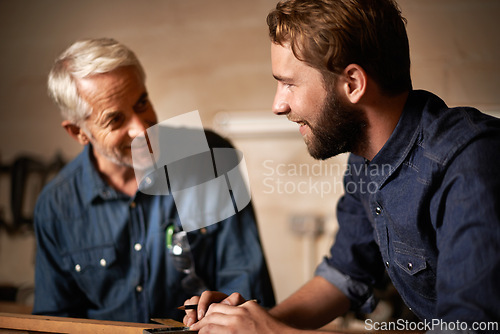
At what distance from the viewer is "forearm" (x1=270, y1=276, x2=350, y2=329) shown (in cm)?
118

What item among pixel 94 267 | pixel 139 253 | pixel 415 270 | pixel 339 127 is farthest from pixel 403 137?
pixel 94 267

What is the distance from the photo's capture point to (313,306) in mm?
1225

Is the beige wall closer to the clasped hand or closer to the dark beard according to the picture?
the dark beard

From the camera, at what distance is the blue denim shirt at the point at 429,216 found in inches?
32.3

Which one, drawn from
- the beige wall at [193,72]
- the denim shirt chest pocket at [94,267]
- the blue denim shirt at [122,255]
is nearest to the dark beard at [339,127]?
the blue denim shirt at [122,255]

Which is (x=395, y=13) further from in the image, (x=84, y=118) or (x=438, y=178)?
(x=84, y=118)

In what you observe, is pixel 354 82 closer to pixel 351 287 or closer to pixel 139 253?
pixel 351 287

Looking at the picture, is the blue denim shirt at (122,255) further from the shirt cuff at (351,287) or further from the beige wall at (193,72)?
the beige wall at (193,72)

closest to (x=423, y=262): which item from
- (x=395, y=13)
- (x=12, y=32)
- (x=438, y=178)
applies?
(x=438, y=178)

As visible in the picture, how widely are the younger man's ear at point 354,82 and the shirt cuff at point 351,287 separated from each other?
44cm

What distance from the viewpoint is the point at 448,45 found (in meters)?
2.17

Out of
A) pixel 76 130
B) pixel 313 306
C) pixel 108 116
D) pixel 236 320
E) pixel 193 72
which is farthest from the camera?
pixel 193 72

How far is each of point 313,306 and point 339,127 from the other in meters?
0.42

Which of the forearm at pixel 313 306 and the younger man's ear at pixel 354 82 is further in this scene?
the forearm at pixel 313 306
